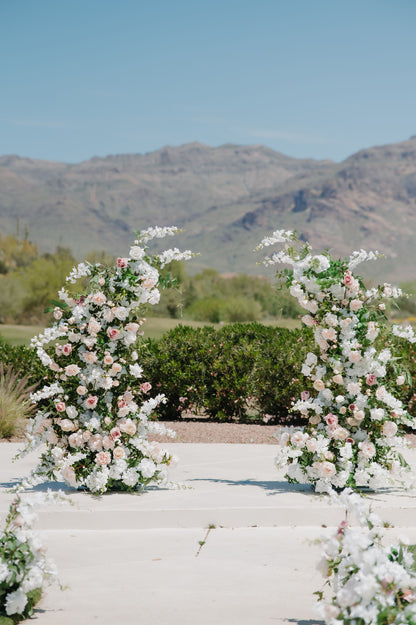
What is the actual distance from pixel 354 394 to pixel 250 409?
5265 millimetres

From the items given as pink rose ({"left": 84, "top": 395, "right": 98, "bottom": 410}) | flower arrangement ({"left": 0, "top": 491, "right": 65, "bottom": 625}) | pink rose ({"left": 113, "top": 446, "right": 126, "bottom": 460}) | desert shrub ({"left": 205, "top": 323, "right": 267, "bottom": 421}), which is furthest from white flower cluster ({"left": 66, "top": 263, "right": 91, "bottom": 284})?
desert shrub ({"left": 205, "top": 323, "right": 267, "bottom": 421})

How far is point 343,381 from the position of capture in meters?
5.92

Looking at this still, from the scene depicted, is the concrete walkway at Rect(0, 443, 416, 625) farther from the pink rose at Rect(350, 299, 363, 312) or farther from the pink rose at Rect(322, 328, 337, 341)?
the pink rose at Rect(350, 299, 363, 312)

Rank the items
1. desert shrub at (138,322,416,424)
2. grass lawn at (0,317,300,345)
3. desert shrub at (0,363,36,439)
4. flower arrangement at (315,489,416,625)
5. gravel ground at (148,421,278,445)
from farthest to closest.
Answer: grass lawn at (0,317,300,345) < desert shrub at (138,322,416,424) < desert shrub at (0,363,36,439) < gravel ground at (148,421,278,445) < flower arrangement at (315,489,416,625)

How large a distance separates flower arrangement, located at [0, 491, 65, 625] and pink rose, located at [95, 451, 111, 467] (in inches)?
75.0

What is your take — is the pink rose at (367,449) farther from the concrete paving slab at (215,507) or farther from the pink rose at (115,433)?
the pink rose at (115,433)

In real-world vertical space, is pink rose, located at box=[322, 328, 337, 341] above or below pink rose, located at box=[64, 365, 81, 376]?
above

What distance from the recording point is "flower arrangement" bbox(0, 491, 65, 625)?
3.67 m

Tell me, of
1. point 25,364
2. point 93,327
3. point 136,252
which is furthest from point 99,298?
point 25,364

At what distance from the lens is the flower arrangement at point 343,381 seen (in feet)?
19.1

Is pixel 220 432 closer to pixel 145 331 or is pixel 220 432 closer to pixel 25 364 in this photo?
pixel 25 364

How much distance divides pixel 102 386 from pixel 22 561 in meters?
2.20

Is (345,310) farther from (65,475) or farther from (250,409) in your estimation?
(250,409)

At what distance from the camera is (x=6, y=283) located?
113ft
